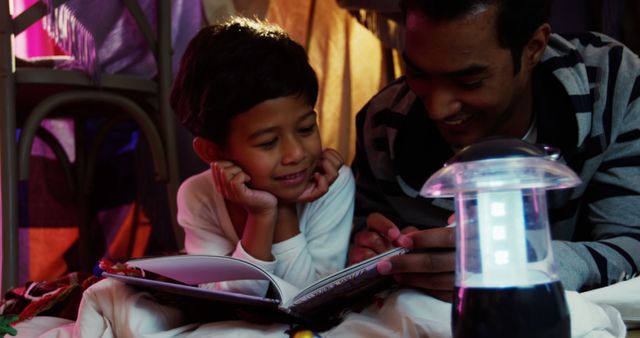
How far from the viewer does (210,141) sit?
1296 millimetres

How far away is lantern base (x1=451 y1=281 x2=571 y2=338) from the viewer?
62cm

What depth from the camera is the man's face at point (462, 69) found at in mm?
1165

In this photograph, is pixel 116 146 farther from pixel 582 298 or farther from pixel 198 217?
pixel 582 298

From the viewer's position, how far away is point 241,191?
1201 mm

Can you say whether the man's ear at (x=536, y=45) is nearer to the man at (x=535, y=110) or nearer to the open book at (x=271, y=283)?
the man at (x=535, y=110)

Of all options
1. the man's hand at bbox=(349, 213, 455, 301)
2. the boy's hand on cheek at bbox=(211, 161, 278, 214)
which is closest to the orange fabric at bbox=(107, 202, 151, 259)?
the boy's hand on cheek at bbox=(211, 161, 278, 214)

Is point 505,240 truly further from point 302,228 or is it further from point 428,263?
point 302,228

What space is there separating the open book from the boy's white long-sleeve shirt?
0.81ft

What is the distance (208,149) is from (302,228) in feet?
0.66

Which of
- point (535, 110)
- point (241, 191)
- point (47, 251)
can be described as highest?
point (535, 110)

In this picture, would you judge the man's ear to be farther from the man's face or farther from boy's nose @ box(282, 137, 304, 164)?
boy's nose @ box(282, 137, 304, 164)

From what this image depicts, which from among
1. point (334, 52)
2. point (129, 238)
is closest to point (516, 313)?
point (334, 52)

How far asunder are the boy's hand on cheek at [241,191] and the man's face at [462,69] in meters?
0.28

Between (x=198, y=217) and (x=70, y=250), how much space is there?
44.9 inches
